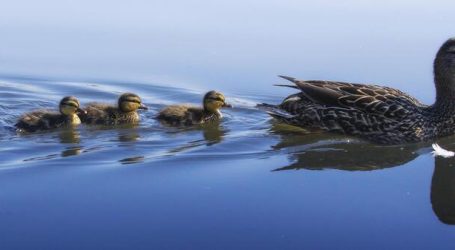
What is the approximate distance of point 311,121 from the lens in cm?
455

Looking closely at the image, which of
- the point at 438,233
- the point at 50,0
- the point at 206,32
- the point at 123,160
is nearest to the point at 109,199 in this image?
the point at 123,160

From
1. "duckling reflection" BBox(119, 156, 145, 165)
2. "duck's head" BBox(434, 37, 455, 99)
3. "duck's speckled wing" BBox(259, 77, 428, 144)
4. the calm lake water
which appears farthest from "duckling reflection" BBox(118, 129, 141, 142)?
"duck's head" BBox(434, 37, 455, 99)

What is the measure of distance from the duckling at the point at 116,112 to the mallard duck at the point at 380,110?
3.28 feet

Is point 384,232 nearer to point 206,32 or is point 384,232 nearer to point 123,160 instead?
point 123,160

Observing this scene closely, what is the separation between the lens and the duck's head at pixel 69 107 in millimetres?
4781

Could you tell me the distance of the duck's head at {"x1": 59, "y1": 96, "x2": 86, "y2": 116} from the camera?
188 inches

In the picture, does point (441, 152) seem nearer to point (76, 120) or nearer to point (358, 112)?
point (358, 112)

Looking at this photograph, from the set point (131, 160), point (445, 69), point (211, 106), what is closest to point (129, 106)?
point (211, 106)

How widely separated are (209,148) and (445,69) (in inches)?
58.8

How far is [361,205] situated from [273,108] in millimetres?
1827

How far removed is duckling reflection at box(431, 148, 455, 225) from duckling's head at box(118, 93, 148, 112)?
200cm

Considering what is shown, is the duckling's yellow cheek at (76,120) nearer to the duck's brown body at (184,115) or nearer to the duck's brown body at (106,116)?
the duck's brown body at (106,116)

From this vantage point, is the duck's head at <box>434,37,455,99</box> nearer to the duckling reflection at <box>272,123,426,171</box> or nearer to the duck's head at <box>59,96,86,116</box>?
the duckling reflection at <box>272,123,426,171</box>

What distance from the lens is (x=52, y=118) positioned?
4.75m
